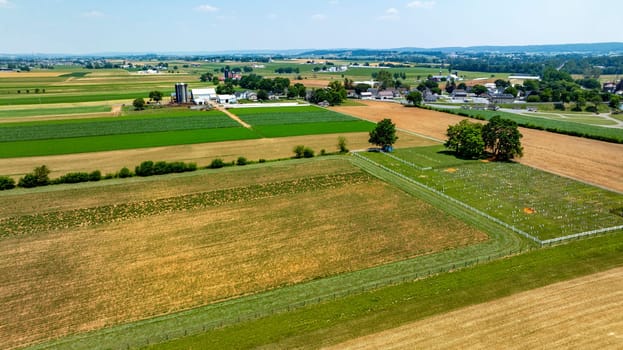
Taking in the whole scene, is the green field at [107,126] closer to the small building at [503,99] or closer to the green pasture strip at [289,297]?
the green pasture strip at [289,297]

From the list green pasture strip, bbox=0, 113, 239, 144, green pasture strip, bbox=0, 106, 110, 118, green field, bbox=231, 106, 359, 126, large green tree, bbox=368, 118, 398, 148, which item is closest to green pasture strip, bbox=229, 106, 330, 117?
green field, bbox=231, 106, 359, 126

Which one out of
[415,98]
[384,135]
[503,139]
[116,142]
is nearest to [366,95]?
[415,98]

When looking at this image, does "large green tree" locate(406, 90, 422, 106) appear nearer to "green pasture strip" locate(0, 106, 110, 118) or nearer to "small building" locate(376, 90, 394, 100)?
"small building" locate(376, 90, 394, 100)

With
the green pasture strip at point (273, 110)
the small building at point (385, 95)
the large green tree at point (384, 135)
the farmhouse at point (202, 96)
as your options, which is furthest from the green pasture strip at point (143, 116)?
the small building at point (385, 95)

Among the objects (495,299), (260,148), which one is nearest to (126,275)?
(495,299)

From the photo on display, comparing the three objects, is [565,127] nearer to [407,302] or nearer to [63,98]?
[407,302]

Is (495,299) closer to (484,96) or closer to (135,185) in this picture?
(135,185)

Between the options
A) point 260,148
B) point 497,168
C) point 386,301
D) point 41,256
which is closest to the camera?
point 386,301
